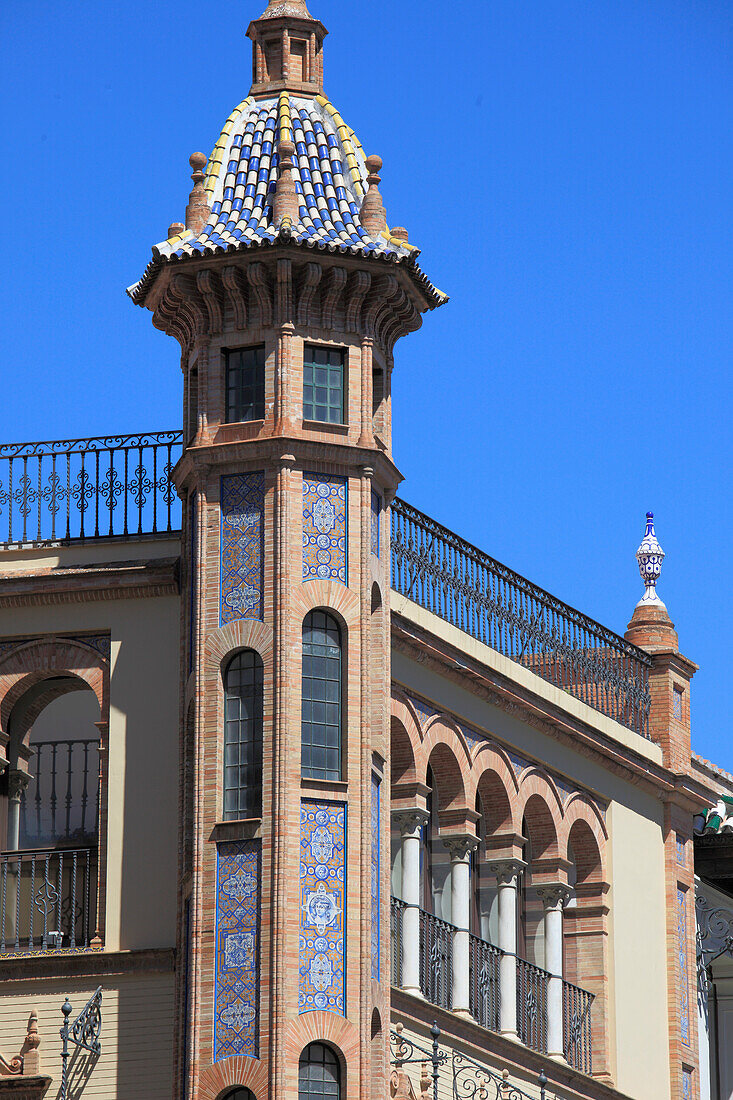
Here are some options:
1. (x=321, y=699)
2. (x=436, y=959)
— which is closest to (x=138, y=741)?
(x=321, y=699)

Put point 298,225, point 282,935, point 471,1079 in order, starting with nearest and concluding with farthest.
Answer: point 282,935 → point 298,225 → point 471,1079

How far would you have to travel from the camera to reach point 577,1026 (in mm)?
31359

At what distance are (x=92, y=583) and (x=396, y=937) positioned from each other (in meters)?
4.43

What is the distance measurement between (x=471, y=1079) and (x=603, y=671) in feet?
22.0

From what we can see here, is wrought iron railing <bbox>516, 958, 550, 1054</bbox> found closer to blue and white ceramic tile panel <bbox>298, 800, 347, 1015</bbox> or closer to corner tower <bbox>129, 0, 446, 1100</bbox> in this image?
corner tower <bbox>129, 0, 446, 1100</bbox>

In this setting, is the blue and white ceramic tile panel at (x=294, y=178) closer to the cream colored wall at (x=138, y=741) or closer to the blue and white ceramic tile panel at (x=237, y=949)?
the cream colored wall at (x=138, y=741)

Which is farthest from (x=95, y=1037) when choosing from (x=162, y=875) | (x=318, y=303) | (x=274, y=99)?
(x=274, y=99)

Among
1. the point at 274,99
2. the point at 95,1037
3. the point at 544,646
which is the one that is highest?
the point at 274,99

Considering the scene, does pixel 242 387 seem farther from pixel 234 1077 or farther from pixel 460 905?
pixel 460 905

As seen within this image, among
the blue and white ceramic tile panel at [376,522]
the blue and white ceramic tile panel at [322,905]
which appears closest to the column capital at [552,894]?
the blue and white ceramic tile panel at [376,522]

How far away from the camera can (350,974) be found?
24.3 m

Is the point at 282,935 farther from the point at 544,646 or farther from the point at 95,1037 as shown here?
the point at 544,646

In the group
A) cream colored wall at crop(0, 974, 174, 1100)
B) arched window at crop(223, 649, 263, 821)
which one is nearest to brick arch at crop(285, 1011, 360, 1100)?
cream colored wall at crop(0, 974, 174, 1100)

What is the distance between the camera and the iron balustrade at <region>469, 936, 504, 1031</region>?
2911cm
